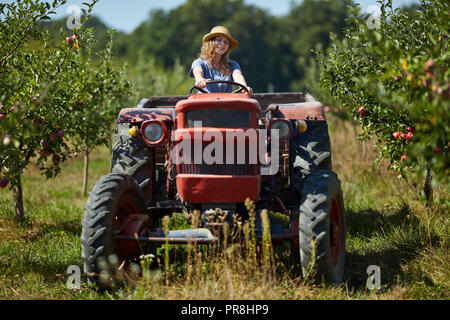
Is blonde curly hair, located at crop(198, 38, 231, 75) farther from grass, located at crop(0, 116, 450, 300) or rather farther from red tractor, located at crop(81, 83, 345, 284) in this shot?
grass, located at crop(0, 116, 450, 300)

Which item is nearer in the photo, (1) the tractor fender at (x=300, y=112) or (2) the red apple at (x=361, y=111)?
(1) the tractor fender at (x=300, y=112)

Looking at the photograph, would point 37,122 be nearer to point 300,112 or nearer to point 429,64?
point 300,112

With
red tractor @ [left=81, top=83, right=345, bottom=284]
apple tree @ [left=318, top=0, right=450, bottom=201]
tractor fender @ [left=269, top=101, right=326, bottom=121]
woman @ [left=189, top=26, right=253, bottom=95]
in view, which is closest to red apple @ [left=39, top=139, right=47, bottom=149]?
red tractor @ [left=81, top=83, right=345, bottom=284]

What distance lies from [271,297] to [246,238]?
1.46 ft

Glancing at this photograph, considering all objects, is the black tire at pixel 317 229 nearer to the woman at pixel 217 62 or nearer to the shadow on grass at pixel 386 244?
the shadow on grass at pixel 386 244

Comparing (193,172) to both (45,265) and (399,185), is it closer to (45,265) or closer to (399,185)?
(45,265)

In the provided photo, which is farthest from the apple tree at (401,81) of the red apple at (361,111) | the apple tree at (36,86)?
the apple tree at (36,86)

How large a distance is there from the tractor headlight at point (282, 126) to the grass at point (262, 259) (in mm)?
991

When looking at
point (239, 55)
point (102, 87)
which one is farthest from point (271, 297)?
point (239, 55)

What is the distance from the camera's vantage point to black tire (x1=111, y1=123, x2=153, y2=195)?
198 inches

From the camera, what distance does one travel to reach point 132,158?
5078 mm

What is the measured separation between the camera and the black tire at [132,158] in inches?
198

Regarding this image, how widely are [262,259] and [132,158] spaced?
1696mm

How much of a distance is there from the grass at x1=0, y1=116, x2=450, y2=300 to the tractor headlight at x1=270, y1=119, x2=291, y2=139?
0.99 metres
